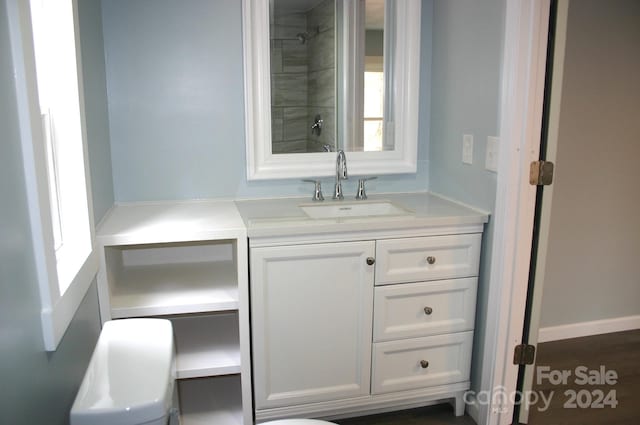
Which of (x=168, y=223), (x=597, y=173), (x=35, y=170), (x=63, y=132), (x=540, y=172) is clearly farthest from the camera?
(x=597, y=173)

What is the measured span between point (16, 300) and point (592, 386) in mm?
2396

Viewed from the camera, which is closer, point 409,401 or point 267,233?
point 267,233

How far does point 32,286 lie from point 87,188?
65cm

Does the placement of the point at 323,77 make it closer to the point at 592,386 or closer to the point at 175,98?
the point at 175,98

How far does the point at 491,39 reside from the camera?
1926 mm

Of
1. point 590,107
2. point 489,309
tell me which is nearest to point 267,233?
point 489,309

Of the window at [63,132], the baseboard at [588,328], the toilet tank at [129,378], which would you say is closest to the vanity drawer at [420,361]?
the baseboard at [588,328]

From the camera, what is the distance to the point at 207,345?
2096 millimetres

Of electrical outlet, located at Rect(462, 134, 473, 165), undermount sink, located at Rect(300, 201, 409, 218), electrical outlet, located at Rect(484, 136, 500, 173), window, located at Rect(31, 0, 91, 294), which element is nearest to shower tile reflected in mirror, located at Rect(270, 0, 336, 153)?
undermount sink, located at Rect(300, 201, 409, 218)

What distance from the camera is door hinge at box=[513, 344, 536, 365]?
200 centimetres

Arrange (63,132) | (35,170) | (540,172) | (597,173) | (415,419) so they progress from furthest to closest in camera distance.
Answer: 1. (597,173)
2. (415,419)
3. (540,172)
4. (63,132)
5. (35,170)

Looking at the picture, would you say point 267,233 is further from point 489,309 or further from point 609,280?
point 609,280

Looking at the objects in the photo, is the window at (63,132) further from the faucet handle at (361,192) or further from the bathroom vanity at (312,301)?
the faucet handle at (361,192)

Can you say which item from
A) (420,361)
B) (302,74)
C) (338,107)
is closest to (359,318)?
(420,361)
